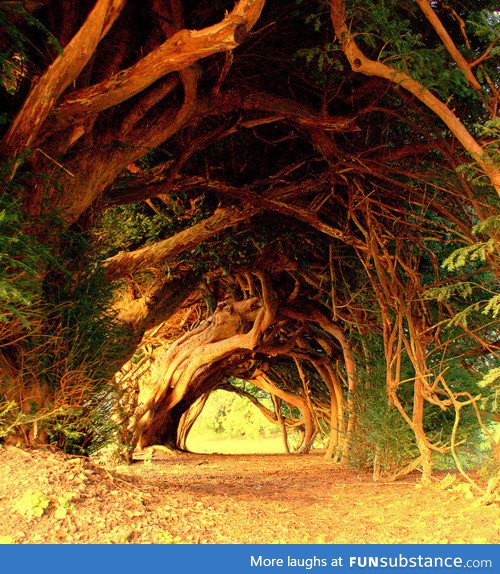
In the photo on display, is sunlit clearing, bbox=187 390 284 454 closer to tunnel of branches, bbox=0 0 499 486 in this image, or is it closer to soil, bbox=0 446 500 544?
tunnel of branches, bbox=0 0 499 486

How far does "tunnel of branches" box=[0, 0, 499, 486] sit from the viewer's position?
337 cm

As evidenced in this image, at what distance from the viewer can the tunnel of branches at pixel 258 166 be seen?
3.37 metres

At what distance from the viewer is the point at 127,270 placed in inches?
207

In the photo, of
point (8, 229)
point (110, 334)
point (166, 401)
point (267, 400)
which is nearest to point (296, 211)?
point (110, 334)

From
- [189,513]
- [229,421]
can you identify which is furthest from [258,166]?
[229,421]

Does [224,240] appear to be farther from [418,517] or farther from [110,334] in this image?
Result: [418,517]

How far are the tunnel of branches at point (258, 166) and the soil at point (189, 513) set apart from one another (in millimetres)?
625

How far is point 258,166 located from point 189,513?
4053mm

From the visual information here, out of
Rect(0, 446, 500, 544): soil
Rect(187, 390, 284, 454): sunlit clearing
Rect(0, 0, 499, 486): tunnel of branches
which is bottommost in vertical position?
Rect(187, 390, 284, 454): sunlit clearing

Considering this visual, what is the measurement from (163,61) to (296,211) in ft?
Result: 9.74

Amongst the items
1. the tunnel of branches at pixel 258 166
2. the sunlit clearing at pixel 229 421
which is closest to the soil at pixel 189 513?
the tunnel of branches at pixel 258 166

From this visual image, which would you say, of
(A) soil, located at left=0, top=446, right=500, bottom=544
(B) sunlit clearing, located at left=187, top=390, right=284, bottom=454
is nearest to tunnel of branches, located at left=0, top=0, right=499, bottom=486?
(A) soil, located at left=0, top=446, right=500, bottom=544

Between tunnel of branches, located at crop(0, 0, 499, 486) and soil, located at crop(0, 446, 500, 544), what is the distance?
62 centimetres

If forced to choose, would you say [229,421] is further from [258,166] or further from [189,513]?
[189,513]
